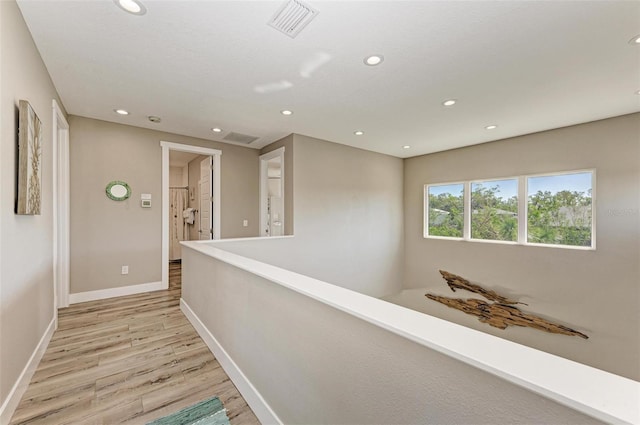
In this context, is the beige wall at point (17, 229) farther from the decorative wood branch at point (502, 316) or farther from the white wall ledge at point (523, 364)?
the decorative wood branch at point (502, 316)

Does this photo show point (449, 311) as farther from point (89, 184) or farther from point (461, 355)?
point (89, 184)

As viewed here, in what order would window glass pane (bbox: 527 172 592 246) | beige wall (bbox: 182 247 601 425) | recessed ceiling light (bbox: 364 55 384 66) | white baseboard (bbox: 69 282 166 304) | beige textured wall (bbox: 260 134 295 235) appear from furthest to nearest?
beige textured wall (bbox: 260 134 295 235) < window glass pane (bbox: 527 172 592 246) < white baseboard (bbox: 69 282 166 304) < recessed ceiling light (bbox: 364 55 384 66) < beige wall (bbox: 182 247 601 425)

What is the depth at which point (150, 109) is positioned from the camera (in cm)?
316

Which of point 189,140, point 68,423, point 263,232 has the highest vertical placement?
point 189,140

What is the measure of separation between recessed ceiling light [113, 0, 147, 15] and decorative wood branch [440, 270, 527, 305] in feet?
18.2

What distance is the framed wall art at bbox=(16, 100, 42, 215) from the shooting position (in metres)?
1.64

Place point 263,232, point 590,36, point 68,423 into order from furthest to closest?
point 263,232 < point 590,36 < point 68,423

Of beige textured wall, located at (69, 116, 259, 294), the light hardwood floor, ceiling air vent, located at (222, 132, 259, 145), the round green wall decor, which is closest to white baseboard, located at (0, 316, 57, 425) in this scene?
the light hardwood floor

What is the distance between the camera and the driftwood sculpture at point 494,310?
12.6 feet

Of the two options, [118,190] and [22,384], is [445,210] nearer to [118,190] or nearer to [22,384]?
[118,190]

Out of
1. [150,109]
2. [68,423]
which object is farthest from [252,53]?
[68,423]

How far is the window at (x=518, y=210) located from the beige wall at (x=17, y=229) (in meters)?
5.70

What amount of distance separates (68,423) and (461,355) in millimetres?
2279

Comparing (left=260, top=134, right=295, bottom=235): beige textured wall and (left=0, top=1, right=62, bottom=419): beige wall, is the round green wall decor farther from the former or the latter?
(left=260, top=134, right=295, bottom=235): beige textured wall
